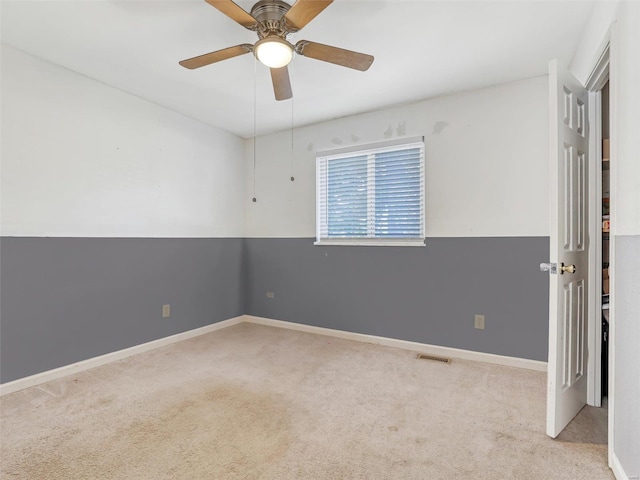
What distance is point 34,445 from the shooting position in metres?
1.75

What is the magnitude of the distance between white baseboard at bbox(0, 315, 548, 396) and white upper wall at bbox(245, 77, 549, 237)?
1.08 metres

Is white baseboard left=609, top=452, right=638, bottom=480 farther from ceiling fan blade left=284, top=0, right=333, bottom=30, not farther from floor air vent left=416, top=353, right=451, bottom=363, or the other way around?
ceiling fan blade left=284, top=0, right=333, bottom=30

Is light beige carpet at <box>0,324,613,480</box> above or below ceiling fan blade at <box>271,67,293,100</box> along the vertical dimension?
below

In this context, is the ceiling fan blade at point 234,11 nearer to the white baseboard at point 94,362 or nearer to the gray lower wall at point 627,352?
the gray lower wall at point 627,352

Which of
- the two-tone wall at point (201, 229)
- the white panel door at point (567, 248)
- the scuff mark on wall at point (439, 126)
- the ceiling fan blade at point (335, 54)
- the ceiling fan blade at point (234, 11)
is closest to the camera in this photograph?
the ceiling fan blade at point (234, 11)

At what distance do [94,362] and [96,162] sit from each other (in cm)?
171

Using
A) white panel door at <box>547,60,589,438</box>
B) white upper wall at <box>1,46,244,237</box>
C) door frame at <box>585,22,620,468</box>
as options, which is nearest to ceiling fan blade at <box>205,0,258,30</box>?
white panel door at <box>547,60,589,438</box>

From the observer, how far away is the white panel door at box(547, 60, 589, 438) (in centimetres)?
174

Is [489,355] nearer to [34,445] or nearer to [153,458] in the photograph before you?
[153,458]

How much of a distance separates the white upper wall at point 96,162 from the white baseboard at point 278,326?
3.51 ft

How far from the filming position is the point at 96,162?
2842mm

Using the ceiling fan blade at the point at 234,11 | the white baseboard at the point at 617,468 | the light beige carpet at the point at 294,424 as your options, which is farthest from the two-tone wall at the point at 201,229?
the ceiling fan blade at the point at 234,11

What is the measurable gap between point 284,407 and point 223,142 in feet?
10.5

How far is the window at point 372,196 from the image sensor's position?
3303mm
